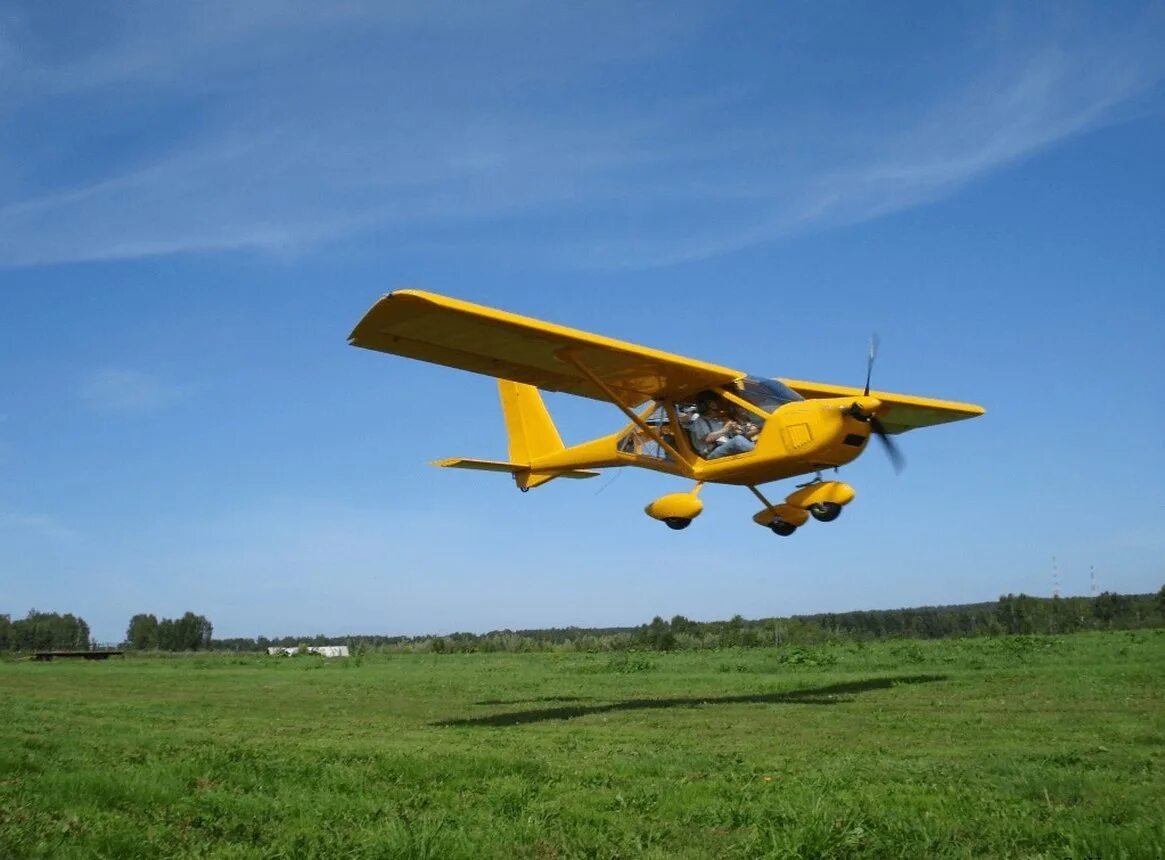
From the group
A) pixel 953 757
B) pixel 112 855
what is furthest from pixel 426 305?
pixel 112 855

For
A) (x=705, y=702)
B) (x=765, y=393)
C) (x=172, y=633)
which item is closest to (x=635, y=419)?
(x=765, y=393)

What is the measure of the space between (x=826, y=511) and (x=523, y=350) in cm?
565

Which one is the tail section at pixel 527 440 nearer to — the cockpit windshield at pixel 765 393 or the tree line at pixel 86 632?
the cockpit windshield at pixel 765 393

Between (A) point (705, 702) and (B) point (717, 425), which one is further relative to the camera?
(B) point (717, 425)

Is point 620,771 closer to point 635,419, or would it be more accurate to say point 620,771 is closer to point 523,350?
point 523,350

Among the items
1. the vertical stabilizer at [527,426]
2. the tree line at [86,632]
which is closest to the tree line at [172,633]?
the tree line at [86,632]

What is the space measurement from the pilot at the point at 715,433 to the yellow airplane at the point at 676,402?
0.02 meters

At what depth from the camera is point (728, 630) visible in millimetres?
51406

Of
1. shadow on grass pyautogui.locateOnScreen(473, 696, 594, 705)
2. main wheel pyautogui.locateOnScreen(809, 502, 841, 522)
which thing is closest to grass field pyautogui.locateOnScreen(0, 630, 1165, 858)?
shadow on grass pyautogui.locateOnScreen(473, 696, 594, 705)

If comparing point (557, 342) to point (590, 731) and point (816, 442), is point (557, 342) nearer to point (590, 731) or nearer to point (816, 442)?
point (816, 442)

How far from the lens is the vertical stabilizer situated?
24.1 m

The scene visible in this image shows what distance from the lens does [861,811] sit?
22.3 feet

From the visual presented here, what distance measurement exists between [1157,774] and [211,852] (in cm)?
712

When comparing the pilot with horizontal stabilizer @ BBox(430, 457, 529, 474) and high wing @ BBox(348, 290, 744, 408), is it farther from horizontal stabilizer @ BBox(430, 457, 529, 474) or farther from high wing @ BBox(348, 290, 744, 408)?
horizontal stabilizer @ BBox(430, 457, 529, 474)
